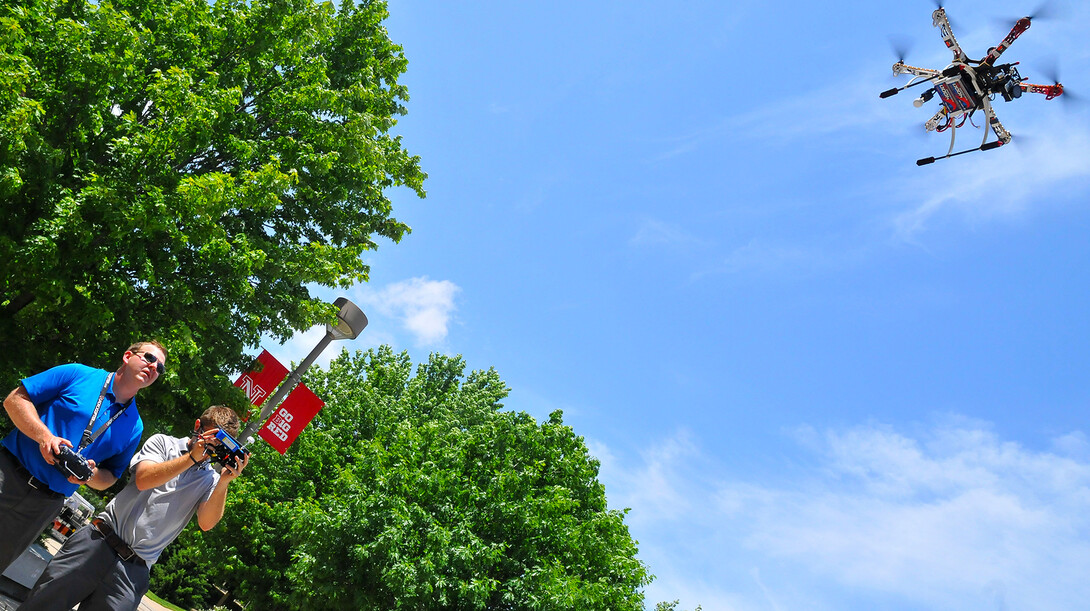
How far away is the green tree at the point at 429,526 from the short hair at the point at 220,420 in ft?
38.2

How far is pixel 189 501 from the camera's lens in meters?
4.62

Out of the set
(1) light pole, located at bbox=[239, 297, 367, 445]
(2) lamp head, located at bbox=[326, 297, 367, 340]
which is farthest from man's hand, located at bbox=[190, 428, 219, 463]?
(2) lamp head, located at bbox=[326, 297, 367, 340]

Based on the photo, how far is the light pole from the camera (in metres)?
13.6

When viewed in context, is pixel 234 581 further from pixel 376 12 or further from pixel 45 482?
pixel 45 482

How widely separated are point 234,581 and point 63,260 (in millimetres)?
17180

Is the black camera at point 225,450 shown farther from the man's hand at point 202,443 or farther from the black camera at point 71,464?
the black camera at point 71,464

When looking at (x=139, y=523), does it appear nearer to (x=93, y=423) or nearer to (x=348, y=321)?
(x=93, y=423)

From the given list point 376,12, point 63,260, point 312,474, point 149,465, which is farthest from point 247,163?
point 312,474

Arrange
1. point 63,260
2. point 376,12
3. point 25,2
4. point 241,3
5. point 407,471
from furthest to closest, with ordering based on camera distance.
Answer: point 407,471 < point 376,12 < point 241,3 < point 25,2 < point 63,260

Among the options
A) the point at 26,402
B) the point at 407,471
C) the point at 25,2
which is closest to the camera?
the point at 26,402

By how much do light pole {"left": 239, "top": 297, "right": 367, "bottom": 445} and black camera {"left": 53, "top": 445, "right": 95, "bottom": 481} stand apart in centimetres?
974

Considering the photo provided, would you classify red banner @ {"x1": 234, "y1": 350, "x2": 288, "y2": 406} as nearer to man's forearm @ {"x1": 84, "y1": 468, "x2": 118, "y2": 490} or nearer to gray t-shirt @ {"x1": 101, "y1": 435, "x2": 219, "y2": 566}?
gray t-shirt @ {"x1": 101, "y1": 435, "x2": 219, "y2": 566}

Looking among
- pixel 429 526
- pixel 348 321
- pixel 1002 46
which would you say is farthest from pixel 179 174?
pixel 1002 46

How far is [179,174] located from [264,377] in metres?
3.71
